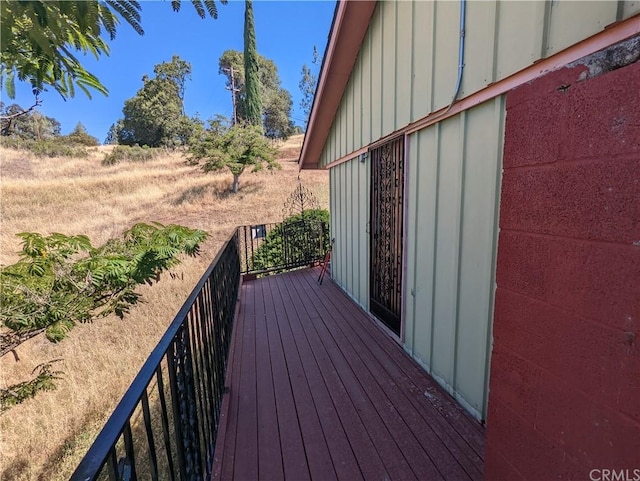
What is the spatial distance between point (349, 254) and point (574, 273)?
386 cm

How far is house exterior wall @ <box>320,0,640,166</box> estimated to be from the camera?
1.37 m

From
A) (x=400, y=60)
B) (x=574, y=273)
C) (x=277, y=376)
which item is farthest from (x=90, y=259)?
(x=574, y=273)

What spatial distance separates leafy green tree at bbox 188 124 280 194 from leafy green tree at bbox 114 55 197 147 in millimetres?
13950

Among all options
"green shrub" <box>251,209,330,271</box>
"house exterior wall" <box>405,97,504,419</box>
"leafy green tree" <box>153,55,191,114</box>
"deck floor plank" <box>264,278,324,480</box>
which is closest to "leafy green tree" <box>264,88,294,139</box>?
"leafy green tree" <box>153,55,191,114</box>

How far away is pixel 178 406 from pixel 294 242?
6145 mm

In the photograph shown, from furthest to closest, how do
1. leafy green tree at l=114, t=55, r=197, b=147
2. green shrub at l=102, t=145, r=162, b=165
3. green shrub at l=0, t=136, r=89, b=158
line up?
leafy green tree at l=114, t=55, r=197, b=147, green shrub at l=0, t=136, r=89, b=158, green shrub at l=102, t=145, r=162, b=165

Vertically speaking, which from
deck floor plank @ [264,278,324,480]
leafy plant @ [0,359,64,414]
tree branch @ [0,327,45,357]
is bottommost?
leafy plant @ [0,359,64,414]

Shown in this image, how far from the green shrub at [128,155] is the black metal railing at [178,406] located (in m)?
25.5

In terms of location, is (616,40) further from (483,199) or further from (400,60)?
(400,60)

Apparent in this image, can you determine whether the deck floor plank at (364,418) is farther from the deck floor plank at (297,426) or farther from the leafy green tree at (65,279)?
the leafy green tree at (65,279)

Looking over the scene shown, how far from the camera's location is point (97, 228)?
12625 mm

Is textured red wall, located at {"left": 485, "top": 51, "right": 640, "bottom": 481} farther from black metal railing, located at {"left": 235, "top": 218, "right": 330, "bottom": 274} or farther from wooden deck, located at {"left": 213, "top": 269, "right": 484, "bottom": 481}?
black metal railing, located at {"left": 235, "top": 218, "right": 330, "bottom": 274}

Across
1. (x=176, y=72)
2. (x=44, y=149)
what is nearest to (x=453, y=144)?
(x=44, y=149)

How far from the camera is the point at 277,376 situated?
8.96 feet
